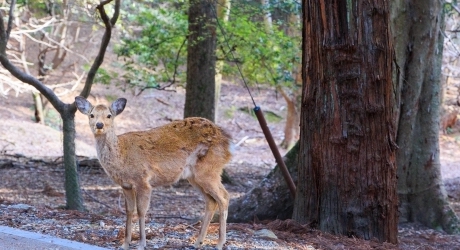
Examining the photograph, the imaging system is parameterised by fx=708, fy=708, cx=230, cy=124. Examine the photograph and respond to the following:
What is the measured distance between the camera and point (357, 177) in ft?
26.2

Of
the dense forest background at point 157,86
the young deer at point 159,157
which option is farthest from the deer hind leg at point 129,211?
the dense forest background at point 157,86

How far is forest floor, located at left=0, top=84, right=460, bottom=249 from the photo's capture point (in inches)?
297

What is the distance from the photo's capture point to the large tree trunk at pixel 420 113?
10.7 metres

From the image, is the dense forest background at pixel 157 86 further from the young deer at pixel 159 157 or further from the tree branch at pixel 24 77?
the young deer at pixel 159 157

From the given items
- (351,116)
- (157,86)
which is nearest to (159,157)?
(351,116)

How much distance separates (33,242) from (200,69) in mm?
8345

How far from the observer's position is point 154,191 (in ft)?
50.6

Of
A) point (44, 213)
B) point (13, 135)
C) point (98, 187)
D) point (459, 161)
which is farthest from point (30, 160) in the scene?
point (459, 161)

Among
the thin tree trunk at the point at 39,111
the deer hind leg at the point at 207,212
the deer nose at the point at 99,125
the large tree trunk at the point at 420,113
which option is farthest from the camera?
the thin tree trunk at the point at 39,111

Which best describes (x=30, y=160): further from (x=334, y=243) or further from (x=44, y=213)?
(x=334, y=243)

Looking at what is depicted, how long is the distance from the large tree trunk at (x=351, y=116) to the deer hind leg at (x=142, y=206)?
2.30 meters

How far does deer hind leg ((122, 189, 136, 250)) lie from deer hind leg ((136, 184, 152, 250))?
0.12m

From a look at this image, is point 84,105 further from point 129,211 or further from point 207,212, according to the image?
point 207,212

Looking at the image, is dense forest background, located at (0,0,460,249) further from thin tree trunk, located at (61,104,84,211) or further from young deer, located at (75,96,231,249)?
young deer, located at (75,96,231,249)
